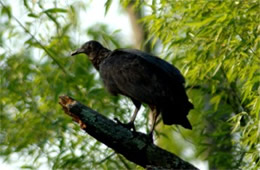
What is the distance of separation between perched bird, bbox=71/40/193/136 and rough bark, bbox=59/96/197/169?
0.45 metres

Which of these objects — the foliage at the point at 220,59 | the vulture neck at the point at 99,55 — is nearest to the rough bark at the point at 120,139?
the foliage at the point at 220,59

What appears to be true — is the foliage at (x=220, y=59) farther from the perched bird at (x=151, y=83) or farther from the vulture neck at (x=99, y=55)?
the vulture neck at (x=99, y=55)

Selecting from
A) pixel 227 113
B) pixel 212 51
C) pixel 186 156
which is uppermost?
pixel 212 51

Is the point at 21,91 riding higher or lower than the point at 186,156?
higher

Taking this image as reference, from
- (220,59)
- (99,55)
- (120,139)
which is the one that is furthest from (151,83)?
(99,55)

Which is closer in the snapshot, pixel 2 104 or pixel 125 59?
pixel 125 59

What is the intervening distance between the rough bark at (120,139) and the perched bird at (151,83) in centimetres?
45

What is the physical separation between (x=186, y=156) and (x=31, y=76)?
6.17m

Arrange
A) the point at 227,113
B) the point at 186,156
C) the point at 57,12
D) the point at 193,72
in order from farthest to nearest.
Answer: the point at 186,156, the point at 227,113, the point at 57,12, the point at 193,72

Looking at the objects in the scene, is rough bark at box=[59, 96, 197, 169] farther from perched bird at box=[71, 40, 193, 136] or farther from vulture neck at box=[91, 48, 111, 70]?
vulture neck at box=[91, 48, 111, 70]

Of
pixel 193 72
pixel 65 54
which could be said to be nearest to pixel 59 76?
pixel 65 54

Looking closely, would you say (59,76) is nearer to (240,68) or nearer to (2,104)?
(2,104)

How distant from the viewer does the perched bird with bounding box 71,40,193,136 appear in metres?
6.20

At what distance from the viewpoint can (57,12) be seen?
8148 millimetres
